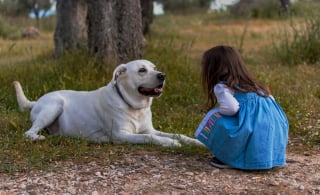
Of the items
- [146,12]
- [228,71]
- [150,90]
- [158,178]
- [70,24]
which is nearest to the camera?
[158,178]

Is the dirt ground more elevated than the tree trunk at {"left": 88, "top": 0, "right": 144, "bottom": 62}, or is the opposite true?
the tree trunk at {"left": 88, "top": 0, "right": 144, "bottom": 62}

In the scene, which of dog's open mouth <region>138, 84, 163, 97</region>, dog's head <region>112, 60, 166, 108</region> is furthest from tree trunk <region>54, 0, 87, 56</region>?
dog's open mouth <region>138, 84, 163, 97</region>

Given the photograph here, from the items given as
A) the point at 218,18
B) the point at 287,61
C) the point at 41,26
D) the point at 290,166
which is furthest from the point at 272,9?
the point at 290,166

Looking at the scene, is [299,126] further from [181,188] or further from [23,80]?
[23,80]

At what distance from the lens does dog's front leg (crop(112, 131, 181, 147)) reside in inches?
203

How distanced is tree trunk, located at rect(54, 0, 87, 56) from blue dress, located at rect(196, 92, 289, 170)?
653cm

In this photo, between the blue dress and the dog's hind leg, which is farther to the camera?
the dog's hind leg

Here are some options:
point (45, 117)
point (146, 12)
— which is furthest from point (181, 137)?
point (146, 12)

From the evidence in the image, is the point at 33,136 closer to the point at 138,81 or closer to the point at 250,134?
the point at 138,81

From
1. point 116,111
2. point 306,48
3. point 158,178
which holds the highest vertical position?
point 306,48

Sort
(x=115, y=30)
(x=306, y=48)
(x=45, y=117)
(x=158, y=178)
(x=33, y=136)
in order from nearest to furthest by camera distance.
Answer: (x=158, y=178), (x=33, y=136), (x=45, y=117), (x=115, y=30), (x=306, y=48)

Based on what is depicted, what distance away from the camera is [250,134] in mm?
4383

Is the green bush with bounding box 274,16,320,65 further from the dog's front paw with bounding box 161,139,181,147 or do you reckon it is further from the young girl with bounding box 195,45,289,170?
the young girl with bounding box 195,45,289,170

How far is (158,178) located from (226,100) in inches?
32.2
